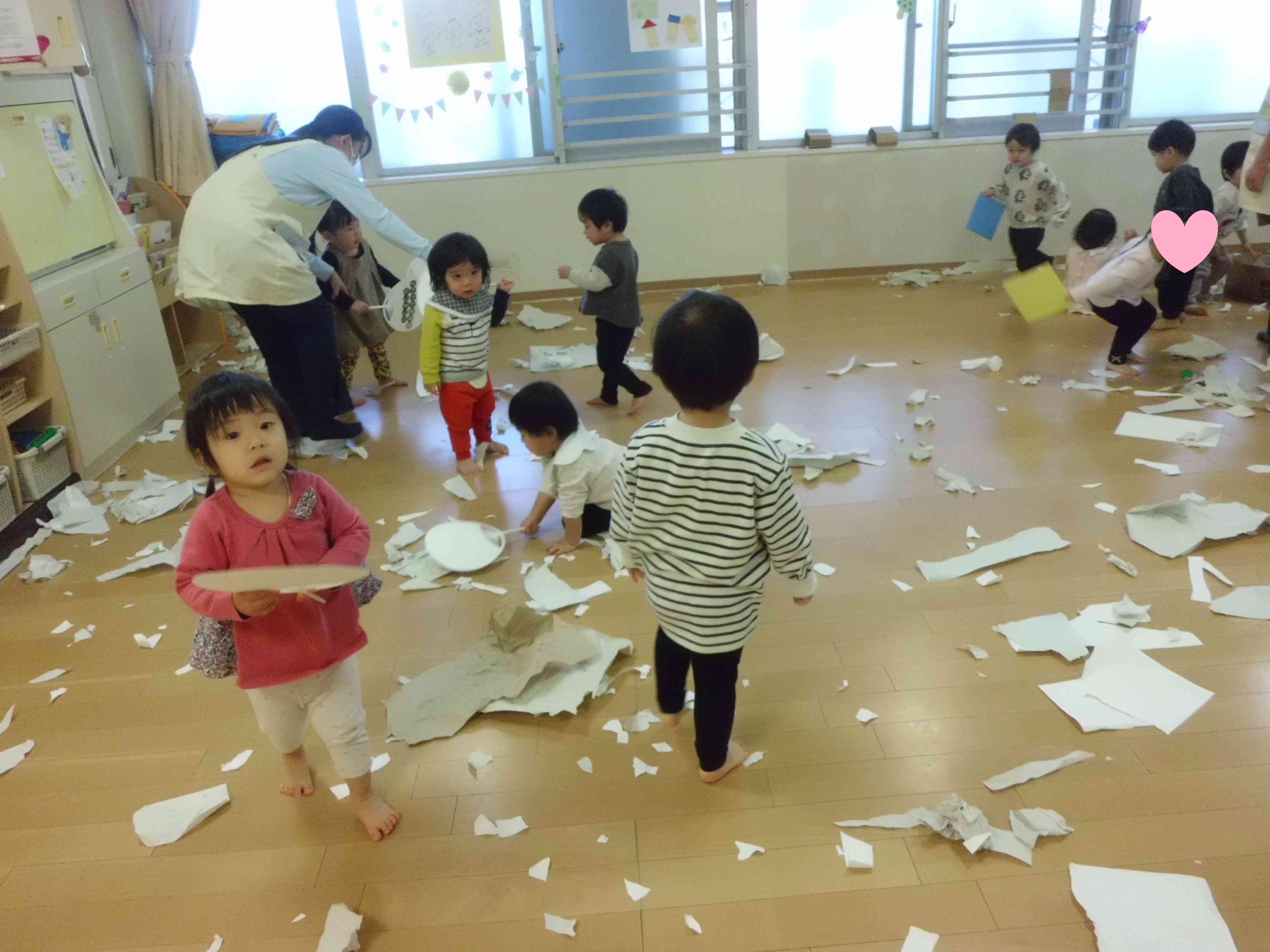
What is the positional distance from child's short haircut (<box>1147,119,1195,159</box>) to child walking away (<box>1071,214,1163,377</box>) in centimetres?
49

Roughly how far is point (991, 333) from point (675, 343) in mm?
3974

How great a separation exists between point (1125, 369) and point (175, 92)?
17.9 feet

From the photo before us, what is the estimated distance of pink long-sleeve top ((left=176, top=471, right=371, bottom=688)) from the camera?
1.59 metres

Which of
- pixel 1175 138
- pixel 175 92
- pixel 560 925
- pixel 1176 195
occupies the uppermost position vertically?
pixel 175 92

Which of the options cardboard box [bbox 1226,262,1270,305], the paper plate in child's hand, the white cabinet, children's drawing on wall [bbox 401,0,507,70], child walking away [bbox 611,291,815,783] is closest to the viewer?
the paper plate in child's hand

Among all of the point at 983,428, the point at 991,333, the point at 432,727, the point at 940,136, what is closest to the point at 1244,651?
the point at 983,428

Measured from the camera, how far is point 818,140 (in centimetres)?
605

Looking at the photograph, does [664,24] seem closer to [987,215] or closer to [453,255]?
[987,215]

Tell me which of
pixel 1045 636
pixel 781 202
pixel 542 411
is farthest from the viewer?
pixel 781 202

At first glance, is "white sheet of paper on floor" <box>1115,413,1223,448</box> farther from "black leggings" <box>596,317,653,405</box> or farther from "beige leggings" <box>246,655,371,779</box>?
"beige leggings" <box>246,655,371,779</box>

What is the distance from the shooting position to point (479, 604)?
275cm

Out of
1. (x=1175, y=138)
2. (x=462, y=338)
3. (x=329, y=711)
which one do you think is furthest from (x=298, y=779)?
(x=1175, y=138)

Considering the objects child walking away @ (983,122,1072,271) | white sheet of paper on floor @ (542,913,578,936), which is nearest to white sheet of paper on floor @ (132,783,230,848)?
white sheet of paper on floor @ (542,913,578,936)

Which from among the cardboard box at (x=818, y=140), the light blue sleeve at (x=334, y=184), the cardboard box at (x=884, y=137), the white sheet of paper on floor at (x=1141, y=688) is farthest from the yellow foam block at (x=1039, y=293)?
the light blue sleeve at (x=334, y=184)
